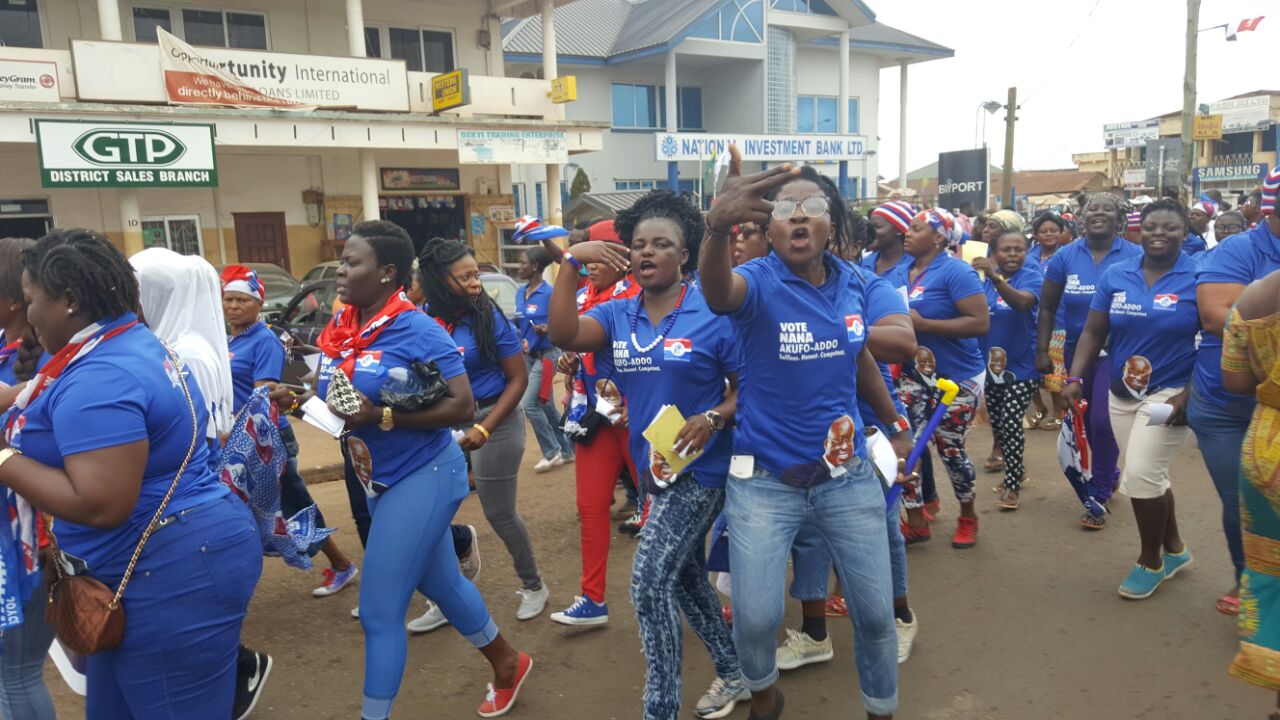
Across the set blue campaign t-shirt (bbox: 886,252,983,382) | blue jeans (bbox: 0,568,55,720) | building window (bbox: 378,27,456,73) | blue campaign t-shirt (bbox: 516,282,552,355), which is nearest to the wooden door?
building window (bbox: 378,27,456,73)

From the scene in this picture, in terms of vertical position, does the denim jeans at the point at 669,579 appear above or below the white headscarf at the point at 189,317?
below

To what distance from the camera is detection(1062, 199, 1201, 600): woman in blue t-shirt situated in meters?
4.51

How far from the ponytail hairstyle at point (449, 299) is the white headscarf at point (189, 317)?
50.5 inches

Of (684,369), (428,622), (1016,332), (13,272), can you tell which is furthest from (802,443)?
(1016,332)

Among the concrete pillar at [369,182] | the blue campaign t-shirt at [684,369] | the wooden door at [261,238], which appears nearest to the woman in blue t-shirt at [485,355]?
the blue campaign t-shirt at [684,369]

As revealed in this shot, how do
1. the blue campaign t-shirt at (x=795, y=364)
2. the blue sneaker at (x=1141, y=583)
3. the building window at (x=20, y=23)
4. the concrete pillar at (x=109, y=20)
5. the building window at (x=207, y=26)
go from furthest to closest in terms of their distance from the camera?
the building window at (x=207, y=26), the building window at (x=20, y=23), the concrete pillar at (x=109, y=20), the blue sneaker at (x=1141, y=583), the blue campaign t-shirt at (x=795, y=364)

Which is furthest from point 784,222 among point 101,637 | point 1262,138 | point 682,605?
point 1262,138

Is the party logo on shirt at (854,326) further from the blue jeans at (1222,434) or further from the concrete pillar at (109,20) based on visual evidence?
the concrete pillar at (109,20)

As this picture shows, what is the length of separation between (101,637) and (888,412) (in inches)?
102

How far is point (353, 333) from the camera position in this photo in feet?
11.3

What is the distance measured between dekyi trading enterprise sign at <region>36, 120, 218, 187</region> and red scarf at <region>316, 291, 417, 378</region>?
13.1 m

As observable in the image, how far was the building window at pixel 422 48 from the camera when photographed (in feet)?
66.3

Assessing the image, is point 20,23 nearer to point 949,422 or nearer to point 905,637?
point 949,422

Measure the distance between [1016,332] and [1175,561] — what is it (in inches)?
77.9
